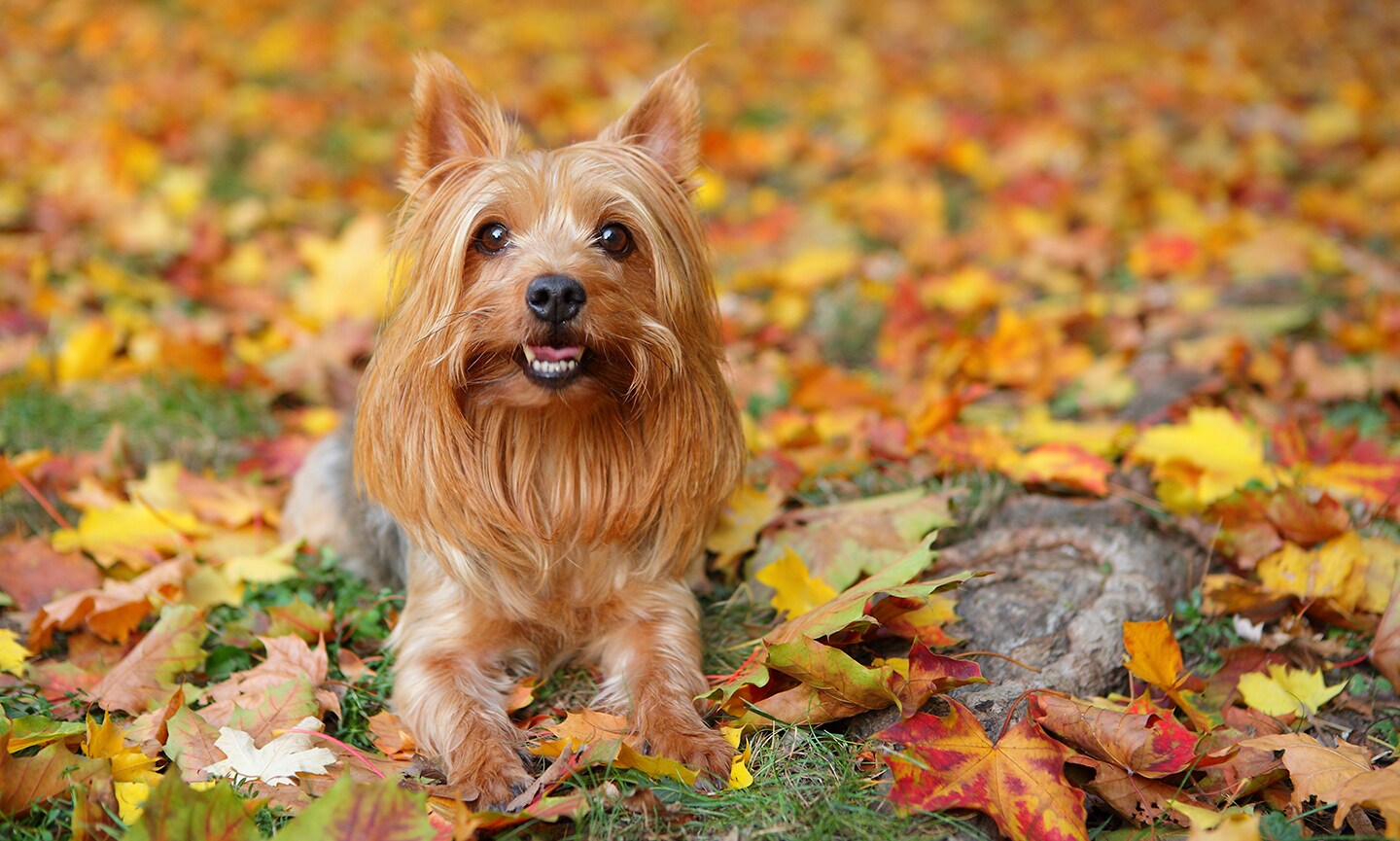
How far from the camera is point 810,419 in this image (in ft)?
14.3

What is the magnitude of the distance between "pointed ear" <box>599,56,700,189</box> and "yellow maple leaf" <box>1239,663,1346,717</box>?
1960 mm

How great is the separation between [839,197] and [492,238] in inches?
182

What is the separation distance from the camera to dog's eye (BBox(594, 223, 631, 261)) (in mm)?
2789

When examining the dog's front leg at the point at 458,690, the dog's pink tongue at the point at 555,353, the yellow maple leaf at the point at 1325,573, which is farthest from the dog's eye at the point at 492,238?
the yellow maple leaf at the point at 1325,573

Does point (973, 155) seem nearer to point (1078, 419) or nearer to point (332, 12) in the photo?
point (1078, 419)

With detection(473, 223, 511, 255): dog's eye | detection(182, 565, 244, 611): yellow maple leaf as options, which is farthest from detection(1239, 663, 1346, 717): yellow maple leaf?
detection(182, 565, 244, 611): yellow maple leaf

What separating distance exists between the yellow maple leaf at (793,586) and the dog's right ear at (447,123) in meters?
1.35

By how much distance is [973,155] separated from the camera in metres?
7.48

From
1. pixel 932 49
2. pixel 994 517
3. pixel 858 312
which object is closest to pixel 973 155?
pixel 858 312

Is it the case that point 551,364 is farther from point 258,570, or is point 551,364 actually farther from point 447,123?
point 258,570

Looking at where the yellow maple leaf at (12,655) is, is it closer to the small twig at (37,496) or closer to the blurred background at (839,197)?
the small twig at (37,496)

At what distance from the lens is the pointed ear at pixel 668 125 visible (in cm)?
292

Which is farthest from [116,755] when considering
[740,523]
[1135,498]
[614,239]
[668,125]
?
[1135,498]

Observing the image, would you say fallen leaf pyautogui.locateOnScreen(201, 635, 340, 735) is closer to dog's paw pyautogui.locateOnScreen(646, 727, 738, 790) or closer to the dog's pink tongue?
dog's paw pyautogui.locateOnScreen(646, 727, 738, 790)
